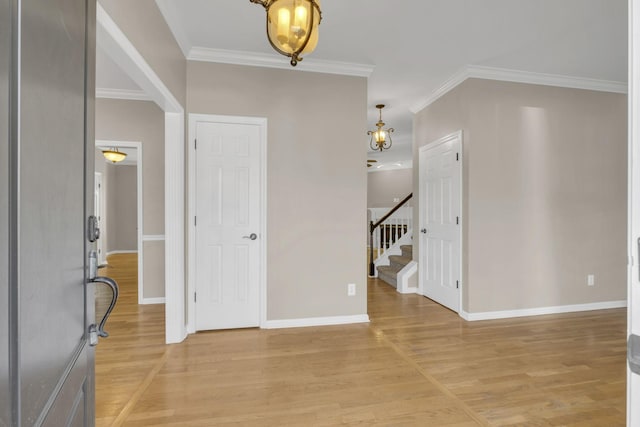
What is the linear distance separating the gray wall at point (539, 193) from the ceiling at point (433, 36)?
1.17ft

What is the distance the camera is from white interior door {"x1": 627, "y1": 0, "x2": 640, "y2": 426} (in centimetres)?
59

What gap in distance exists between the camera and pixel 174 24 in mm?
2539

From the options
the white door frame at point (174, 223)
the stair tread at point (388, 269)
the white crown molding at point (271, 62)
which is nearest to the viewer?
the white door frame at point (174, 223)

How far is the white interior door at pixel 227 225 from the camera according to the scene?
306 cm

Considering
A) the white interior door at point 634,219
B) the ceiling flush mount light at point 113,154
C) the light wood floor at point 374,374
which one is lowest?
the light wood floor at point 374,374

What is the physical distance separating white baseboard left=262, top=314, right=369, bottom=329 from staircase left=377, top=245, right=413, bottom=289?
163 centimetres

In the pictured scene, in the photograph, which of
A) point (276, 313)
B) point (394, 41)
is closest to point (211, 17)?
point (394, 41)

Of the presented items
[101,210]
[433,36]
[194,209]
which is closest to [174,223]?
[194,209]

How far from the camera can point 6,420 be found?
0.43 meters

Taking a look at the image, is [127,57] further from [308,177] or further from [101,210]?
[101,210]

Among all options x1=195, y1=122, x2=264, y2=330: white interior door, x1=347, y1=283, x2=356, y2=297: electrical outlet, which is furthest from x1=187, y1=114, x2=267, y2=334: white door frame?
x1=347, y1=283, x2=356, y2=297: electrical outlet

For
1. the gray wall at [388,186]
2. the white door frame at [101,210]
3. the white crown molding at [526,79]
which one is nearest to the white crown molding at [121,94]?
the white door frame at [101,210]

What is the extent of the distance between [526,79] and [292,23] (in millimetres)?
3151

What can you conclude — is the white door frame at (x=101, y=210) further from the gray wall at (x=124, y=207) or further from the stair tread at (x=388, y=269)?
the stair tread at (x=388, y=269)
